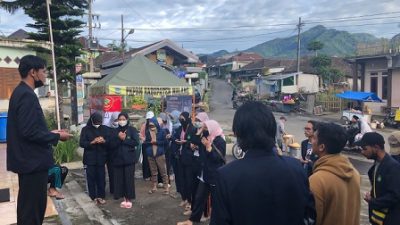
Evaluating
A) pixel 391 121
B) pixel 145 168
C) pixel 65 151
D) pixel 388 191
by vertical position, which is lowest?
pixel 391 121

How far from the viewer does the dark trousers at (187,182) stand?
6312 millimetres

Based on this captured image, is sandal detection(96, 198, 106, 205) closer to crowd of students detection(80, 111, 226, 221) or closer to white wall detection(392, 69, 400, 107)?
crowd of students detection(80, 111, 226, 221)

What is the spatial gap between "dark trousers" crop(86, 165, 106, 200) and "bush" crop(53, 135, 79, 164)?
9.55 feet

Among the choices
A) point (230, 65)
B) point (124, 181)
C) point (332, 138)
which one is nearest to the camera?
point (332, 138)

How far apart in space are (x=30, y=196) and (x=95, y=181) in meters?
3.73

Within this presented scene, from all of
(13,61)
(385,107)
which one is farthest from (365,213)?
(385,107)

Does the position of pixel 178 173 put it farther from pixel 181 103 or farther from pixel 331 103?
pixel 331 103

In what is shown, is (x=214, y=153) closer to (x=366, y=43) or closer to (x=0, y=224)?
(x=0, y=224)

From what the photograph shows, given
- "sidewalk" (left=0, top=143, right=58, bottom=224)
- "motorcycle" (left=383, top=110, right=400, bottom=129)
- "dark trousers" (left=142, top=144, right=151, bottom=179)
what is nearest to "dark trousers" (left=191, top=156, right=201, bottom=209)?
"sidewalk" (left=0, top=143, right=58, bottom=224)

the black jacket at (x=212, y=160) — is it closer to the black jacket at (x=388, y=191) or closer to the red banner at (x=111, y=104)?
the black jacket at (x=388, y=191)

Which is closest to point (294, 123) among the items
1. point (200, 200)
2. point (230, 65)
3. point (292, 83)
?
point (292, 83)

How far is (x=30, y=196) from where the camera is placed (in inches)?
133

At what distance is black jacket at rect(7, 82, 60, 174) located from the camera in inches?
128

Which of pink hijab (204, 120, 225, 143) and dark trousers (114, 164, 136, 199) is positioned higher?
pink hijab (204, 120, 225, 143)
